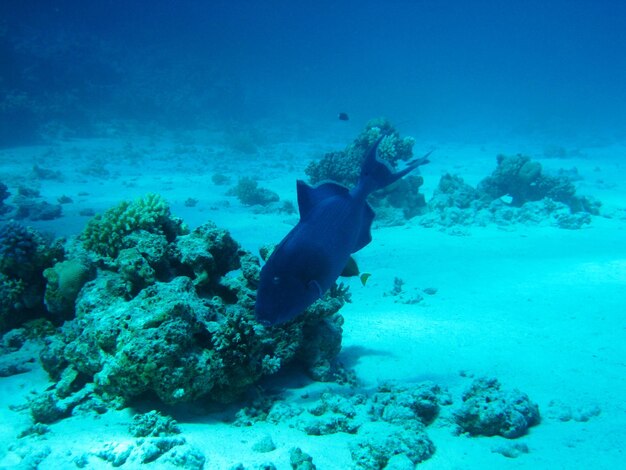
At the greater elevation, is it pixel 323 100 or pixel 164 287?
pixel 323 100

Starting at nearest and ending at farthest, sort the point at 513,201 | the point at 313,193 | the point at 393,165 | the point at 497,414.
A: the point at 313,193
the point at 497,414
the point at 393,165
the point at 513,201

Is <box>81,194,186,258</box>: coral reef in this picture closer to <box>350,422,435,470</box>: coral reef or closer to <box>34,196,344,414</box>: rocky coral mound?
<box>34,196,344,414</box>: rocky coral mound

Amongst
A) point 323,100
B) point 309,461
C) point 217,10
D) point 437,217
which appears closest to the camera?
point 309,461

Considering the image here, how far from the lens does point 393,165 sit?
1295 cm

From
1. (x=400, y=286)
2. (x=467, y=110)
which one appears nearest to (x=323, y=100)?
(x=467, y=110)

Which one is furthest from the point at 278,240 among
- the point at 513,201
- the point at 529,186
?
the point at 529,186

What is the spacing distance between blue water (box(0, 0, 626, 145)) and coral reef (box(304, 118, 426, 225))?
80.7ft

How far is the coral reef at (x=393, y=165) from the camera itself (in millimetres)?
12586

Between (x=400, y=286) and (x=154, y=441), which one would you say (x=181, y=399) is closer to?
(x=154, y=441)

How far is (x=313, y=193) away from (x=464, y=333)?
4300mm

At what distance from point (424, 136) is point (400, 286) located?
36975 millimetres

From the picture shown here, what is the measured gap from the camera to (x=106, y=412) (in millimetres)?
3490

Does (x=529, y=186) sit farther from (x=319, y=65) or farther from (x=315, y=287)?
(x=319, y=65)

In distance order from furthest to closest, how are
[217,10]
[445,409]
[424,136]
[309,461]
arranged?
[217,10] → [424,136] → [445,409] → [309,461]
